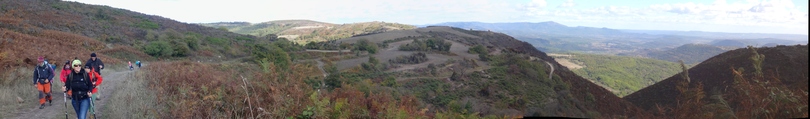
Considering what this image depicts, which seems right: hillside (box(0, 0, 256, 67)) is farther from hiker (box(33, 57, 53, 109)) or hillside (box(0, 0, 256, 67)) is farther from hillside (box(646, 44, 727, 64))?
hillside (box(646, 44, 727, 64))

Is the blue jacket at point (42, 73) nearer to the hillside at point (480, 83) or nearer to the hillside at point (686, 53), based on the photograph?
the hillside at point (480, 83)

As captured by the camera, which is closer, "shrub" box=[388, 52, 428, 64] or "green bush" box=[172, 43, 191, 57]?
"green bush" box=[172, 43, 191, 57]

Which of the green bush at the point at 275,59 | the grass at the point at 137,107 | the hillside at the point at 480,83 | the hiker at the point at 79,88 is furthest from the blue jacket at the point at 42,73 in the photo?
the hillside at the point at 480,83

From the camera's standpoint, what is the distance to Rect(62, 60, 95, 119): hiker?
20.5 ft

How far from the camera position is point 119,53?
28.1 meters

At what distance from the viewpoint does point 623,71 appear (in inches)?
2970

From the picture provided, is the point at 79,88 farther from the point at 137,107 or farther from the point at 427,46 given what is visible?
the point at 427,46

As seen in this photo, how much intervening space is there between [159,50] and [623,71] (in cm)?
7286

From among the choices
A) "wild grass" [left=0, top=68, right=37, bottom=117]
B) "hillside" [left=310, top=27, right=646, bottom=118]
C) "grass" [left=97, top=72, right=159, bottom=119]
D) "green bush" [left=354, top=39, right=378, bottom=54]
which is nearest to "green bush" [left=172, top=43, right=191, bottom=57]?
"hillside" [left=310, top=27, right=646, bottom=118]

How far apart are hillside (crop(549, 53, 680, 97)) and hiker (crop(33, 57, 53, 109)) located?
184 ft

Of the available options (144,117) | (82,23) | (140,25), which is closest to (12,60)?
(144,117)

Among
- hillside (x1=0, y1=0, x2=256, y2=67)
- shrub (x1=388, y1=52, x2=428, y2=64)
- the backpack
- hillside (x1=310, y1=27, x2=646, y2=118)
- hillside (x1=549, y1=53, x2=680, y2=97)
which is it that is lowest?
hillside (x1=549, y1=53, x2=680, y2=97)

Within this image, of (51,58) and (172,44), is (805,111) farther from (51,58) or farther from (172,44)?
(172,44)

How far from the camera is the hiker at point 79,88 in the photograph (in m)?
6.25
